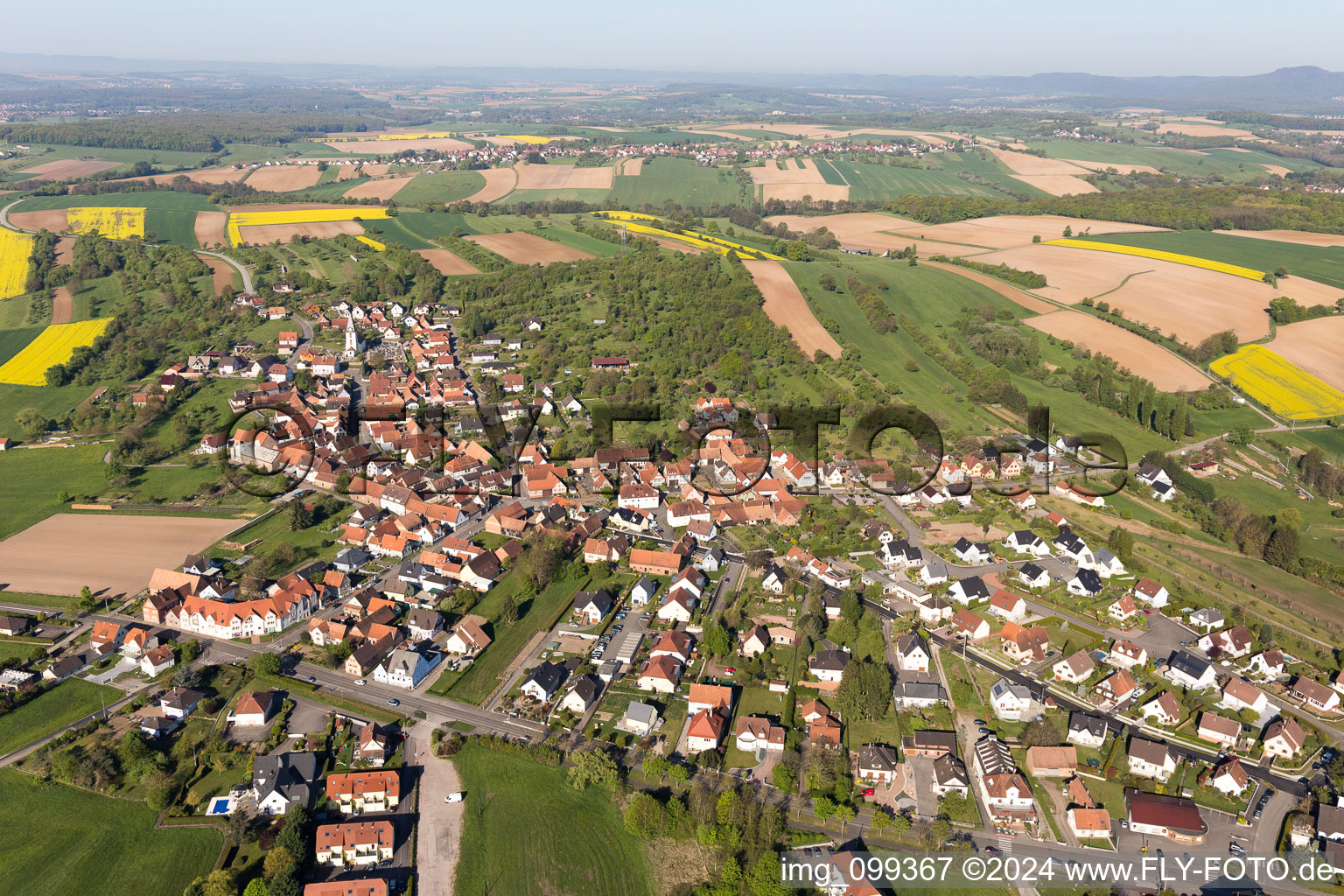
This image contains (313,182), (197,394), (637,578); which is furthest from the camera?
(313,182)

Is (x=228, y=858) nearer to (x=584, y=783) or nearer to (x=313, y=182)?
(x=584, y=783)

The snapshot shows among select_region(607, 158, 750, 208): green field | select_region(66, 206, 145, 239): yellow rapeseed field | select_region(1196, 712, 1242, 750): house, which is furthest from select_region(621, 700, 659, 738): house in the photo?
select_region(607, 158, 750, 208): green field

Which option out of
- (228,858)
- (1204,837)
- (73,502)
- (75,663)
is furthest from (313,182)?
(1204,837)

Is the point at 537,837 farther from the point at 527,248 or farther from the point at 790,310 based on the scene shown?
the point at 527,248

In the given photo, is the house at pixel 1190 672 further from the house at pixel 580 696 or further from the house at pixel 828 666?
the house at pixel 580 696

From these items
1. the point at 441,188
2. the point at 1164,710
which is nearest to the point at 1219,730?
the point at 1164,710

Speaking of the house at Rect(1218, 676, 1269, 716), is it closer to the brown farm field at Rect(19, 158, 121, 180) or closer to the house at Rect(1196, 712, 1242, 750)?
the house at Rect(1196, 712, 1242, 750)
